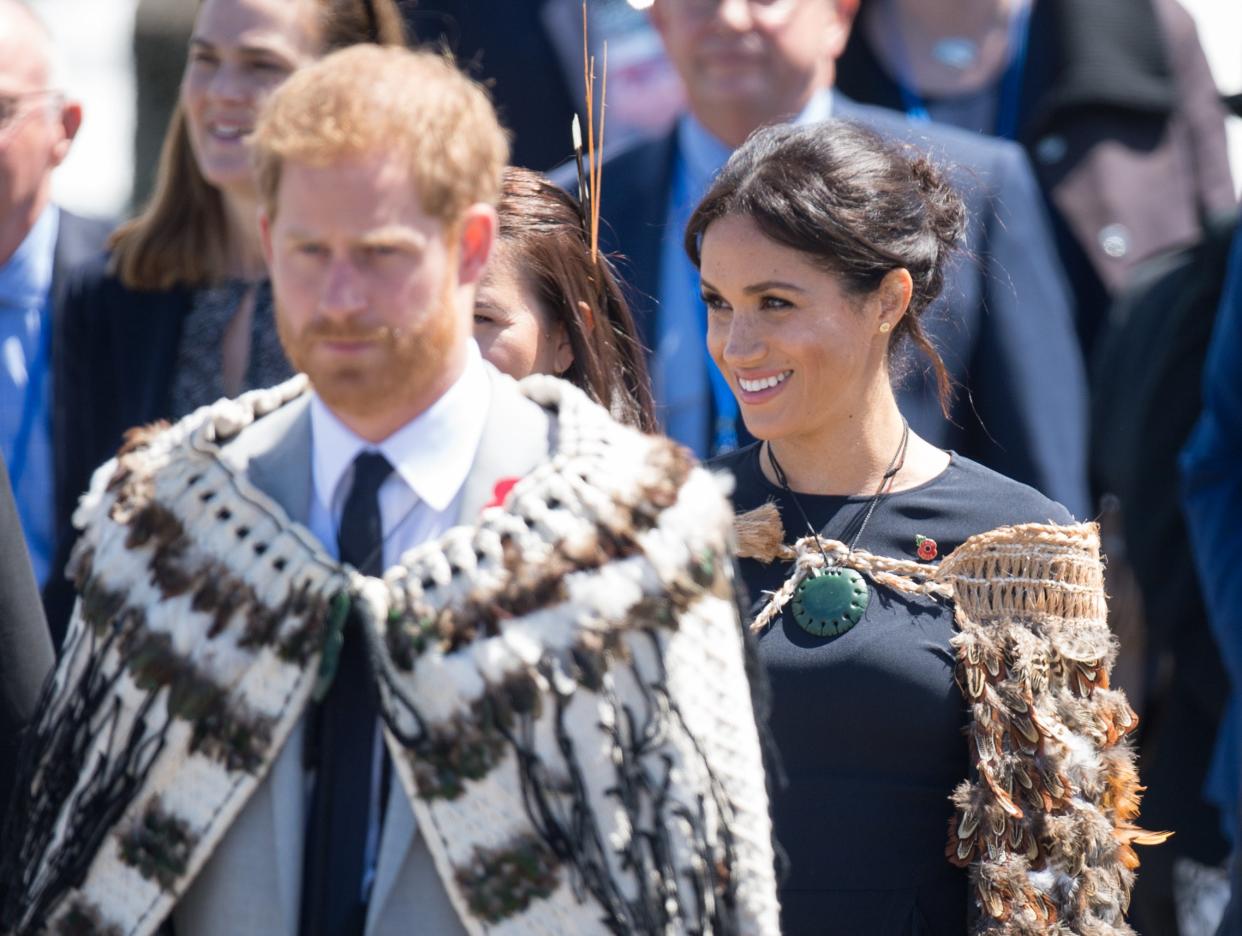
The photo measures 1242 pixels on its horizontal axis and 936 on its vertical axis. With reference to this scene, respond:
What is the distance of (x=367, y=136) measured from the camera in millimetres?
2246

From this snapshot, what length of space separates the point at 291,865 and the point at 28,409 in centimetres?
247

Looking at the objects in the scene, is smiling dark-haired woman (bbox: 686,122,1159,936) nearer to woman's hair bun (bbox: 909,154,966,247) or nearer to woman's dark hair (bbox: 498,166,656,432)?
woman's hair bun (bbox: 909,154,966,247)

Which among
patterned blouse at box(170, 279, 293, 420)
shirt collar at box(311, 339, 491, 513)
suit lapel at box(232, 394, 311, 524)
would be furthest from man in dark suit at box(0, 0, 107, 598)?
shirt collar at box(311, 339, 491, 513)

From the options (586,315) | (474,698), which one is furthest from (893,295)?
(474,698)

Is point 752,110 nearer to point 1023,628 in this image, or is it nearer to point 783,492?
point 783,492

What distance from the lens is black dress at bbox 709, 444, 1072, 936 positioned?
10.2 ft

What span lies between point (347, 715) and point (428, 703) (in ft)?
0.41

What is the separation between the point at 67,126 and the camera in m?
4.67

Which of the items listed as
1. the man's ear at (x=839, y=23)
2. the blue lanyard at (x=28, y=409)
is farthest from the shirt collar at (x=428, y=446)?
the man's ear at (x=839, y=23)

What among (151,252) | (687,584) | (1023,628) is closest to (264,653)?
(687,584)

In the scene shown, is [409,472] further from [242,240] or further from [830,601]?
[242,240]

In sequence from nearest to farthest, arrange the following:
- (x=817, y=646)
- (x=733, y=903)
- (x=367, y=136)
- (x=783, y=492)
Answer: (x=367, y=136)
(x=733, y=903)
(x=817, y=646)
(x=783, y=492)

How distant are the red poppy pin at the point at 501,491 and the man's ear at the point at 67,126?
262cm

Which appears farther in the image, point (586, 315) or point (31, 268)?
point (31, 268)
